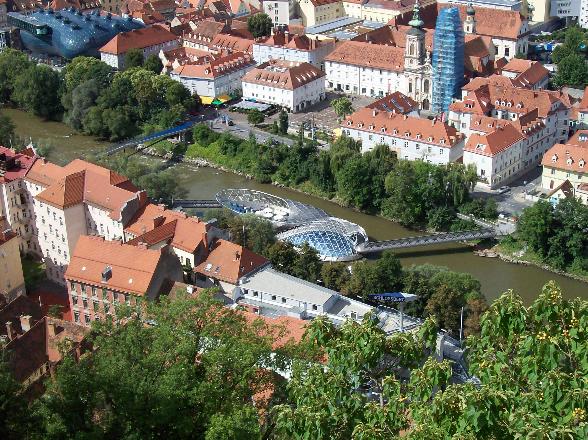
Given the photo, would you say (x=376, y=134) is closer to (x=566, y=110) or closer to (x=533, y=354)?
(x=566, y=110)

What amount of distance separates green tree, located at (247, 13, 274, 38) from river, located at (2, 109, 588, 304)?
39.7 feet

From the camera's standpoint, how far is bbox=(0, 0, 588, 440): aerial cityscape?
10.8 meters

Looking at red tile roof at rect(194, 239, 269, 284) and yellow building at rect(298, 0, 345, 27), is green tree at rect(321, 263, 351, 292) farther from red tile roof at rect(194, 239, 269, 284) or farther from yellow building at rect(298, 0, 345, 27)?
yellow building at rect(298, 0, 345, 27)

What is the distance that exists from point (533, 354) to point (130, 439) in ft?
19.8

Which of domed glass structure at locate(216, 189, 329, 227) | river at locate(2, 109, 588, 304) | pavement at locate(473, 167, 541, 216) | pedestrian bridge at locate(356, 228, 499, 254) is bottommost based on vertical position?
river at locate(2, 109, 588, 304)

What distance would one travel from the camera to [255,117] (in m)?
39.8

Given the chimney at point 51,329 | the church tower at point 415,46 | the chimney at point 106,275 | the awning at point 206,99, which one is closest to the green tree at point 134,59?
the awning at point 206,99

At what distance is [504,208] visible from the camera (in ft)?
105

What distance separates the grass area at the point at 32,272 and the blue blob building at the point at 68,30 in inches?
887

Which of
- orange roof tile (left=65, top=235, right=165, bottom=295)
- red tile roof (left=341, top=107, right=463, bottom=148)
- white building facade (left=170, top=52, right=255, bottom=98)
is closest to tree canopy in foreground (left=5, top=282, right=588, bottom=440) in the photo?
orange roof tile (left=65, top=235, right=165, bottom=295)

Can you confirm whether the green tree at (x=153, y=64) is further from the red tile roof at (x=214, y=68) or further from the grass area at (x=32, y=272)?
the grass area at (x=32, y=272)

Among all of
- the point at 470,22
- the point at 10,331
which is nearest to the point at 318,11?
the point at 470,22

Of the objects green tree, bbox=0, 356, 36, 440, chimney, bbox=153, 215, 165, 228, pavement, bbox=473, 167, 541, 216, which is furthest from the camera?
pavement, bbox=473, 167, 541, 216

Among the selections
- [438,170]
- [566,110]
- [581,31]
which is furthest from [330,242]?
[581,31]
